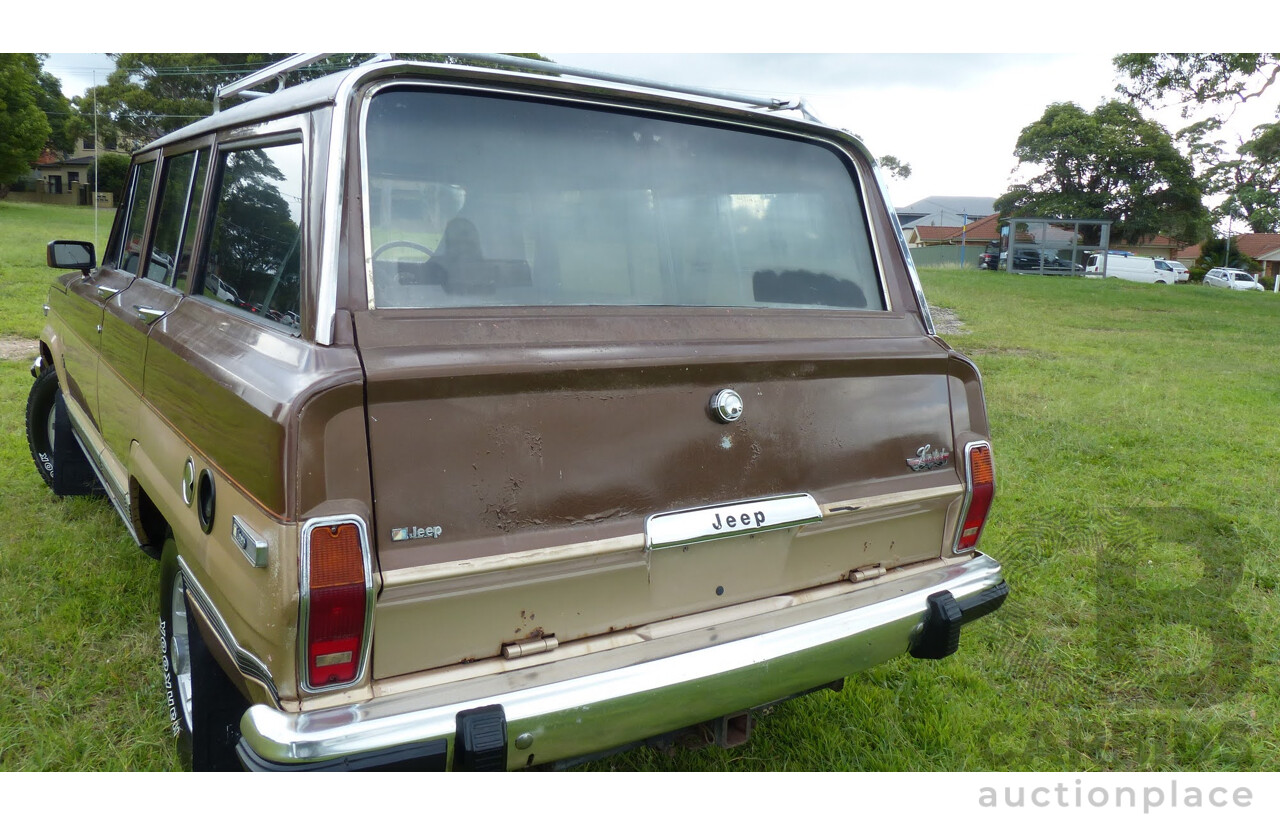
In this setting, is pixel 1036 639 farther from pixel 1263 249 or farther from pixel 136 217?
pixel 1263 249

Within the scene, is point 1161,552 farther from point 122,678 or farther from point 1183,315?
point 1183,315

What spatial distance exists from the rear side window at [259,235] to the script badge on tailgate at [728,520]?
40.6 inches

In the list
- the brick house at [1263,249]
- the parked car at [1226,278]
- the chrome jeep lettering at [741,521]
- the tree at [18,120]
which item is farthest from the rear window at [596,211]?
the brick house at [1263,249]

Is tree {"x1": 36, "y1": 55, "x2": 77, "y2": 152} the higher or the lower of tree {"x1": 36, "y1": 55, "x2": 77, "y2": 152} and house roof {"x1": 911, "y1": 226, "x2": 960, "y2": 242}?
the higher

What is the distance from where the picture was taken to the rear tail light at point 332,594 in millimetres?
1907

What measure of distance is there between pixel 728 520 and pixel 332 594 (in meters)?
1.03

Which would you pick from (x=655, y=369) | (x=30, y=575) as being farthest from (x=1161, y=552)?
(x=30, y=575)

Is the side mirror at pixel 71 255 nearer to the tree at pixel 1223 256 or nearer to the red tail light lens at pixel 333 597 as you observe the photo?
the red tail light lens at pixel 333 597

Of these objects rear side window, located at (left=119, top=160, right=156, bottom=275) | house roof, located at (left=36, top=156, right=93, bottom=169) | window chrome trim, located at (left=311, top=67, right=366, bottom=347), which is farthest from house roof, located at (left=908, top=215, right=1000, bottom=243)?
window chrome trim, located at (left=311, top=67, right=366, bottom=347)

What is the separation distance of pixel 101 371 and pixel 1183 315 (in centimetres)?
1841

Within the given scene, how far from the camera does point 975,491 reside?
293 centimetres

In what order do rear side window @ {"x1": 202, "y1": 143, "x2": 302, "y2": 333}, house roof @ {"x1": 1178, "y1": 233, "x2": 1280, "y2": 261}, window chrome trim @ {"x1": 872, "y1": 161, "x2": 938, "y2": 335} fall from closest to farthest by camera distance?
rear side window @ {"x1": 202, "y1": 143, "x2": 302, "y2": 333} → window chrome trim @ {"x1": 872, "y1": 161, "x2": 938, "y2": 335} → house roof @ {"x1": 1178, "y1": 233, "x2": 1280, "y2": 261}

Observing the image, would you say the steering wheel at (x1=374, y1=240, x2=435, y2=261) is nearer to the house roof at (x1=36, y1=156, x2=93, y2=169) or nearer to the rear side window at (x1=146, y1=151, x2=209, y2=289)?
the rear side window at (x1=146, y1=151, x2=209, y2=289)

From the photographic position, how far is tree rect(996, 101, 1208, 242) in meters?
41.6
